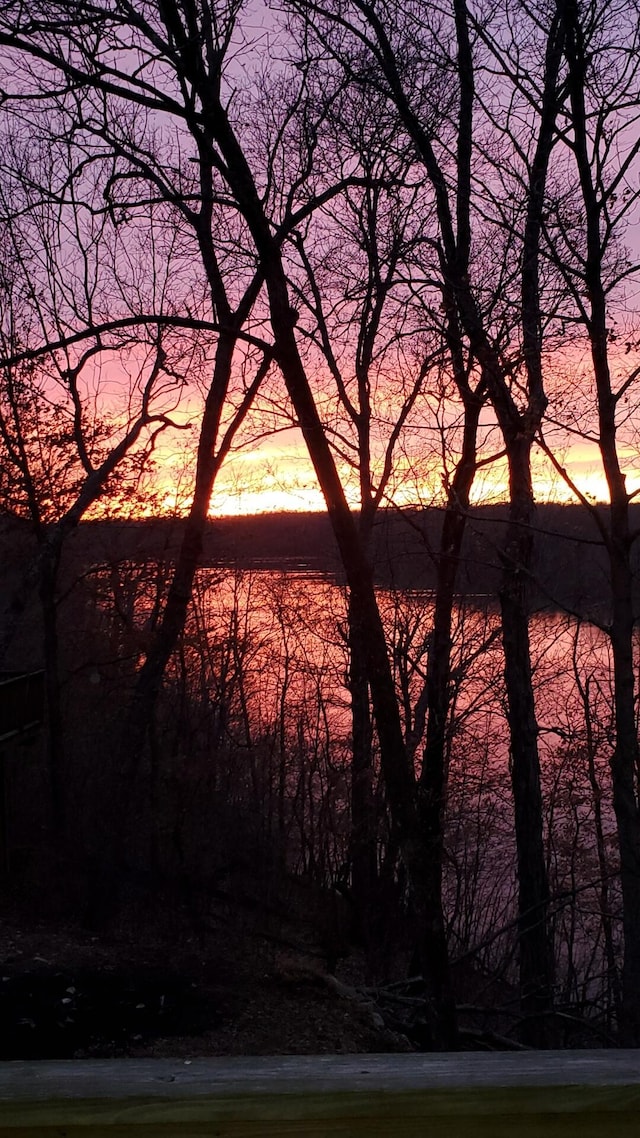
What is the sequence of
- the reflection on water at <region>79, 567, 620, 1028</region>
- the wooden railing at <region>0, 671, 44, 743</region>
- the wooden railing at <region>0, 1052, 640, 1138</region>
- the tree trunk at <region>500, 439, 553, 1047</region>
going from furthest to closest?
1. the reflection on water at <region>79, 567, 620, 1028</region>
2. the wooden railing at <region>0, 671, 44, 743</region>
3. the tree trunk at <region>500, 439, 553, 1047</region>
4. the wooden railing at <region>0, 1052, 640, 1138</region>

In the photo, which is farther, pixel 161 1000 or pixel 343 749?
pixel 343 749

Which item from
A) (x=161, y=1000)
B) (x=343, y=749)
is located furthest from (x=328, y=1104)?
(x=343, y=749)

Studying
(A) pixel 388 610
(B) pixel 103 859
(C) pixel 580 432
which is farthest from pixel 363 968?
(C) pixel 580 432

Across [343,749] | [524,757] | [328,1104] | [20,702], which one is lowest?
[343,749]

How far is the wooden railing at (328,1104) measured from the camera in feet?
4.25

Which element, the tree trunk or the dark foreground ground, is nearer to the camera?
the dark foreground ground

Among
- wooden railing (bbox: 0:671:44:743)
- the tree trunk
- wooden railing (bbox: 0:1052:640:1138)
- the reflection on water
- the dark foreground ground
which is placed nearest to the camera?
wooden railing (bbox: 0:1052:640:1138)

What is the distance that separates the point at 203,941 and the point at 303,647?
31.2 feet

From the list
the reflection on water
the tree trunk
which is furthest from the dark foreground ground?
the reflection on water

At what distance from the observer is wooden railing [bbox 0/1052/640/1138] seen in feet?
4.25

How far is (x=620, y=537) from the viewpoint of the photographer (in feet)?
30.0

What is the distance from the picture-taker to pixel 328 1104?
132 cm

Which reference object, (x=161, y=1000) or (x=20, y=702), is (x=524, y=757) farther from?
(x=20, y=702)

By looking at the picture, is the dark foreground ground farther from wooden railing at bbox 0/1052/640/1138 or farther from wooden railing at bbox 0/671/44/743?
wooden railing at bbox 0/1052/640/1138
